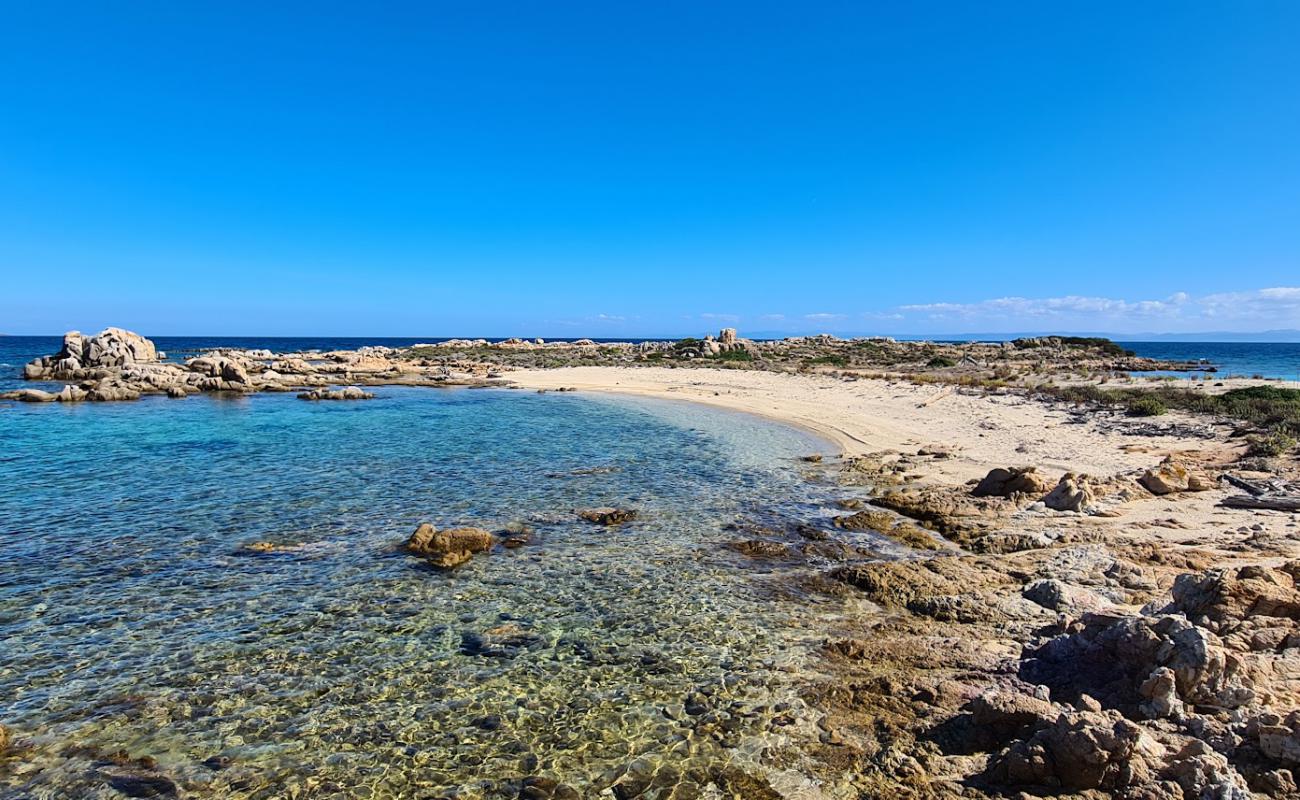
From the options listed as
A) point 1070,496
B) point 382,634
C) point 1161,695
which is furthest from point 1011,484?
point 382,634

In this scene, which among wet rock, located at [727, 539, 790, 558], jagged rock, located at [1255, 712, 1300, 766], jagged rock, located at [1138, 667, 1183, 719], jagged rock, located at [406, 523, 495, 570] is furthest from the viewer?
wet rock, located at [727, 539, 790, 558]

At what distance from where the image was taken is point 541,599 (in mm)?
9422

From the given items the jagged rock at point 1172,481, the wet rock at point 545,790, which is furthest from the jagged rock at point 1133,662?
the jagged rock at point 1172,481

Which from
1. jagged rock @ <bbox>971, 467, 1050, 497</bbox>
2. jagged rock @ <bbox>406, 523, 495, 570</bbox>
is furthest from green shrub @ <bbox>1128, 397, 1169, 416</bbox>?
jagged rock @ <bbox>406, 523, 495, 570</bbox>

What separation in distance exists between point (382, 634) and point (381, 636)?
0.06 meters

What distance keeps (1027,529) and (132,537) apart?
56.8 ft

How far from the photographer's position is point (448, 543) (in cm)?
1139

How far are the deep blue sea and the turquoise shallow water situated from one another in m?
0.03

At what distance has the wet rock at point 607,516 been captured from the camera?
1334 centimetres

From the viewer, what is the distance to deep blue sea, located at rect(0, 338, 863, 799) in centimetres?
595

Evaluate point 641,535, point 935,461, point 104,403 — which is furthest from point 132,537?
point 104,403

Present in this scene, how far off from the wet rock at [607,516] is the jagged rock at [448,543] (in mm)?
2430

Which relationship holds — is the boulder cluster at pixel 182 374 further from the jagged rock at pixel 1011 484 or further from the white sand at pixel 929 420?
the jagged rock at pixel 1011 484

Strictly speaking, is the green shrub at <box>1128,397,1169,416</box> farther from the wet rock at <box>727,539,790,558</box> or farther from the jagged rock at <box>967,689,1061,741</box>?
the jagged rock at <box>967,689,1061,741</box>
